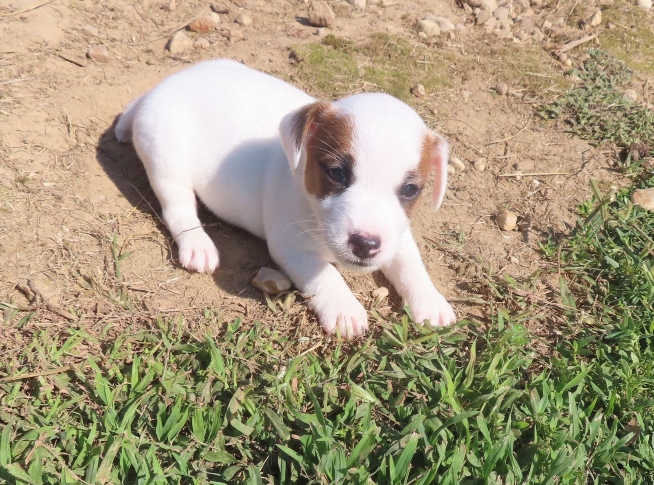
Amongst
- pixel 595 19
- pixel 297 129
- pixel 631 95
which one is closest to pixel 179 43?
pixel 297 129

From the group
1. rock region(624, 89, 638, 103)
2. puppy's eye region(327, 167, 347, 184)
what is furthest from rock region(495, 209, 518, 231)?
rock region(624, 89, 638, 103)

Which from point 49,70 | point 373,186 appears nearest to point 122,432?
point 373,186

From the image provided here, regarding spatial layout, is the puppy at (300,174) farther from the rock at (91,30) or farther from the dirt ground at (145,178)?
the rock at (91,30)

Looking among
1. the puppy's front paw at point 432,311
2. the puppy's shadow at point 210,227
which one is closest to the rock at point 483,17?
the puppy's shadow at point 210,227

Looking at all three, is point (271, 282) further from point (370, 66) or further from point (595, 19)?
point (595, 19)

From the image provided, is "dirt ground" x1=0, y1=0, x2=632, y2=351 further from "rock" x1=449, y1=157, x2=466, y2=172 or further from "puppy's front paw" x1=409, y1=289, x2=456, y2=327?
"puppy's front paw" x1=409, y1=289, x2=456, y2=327
